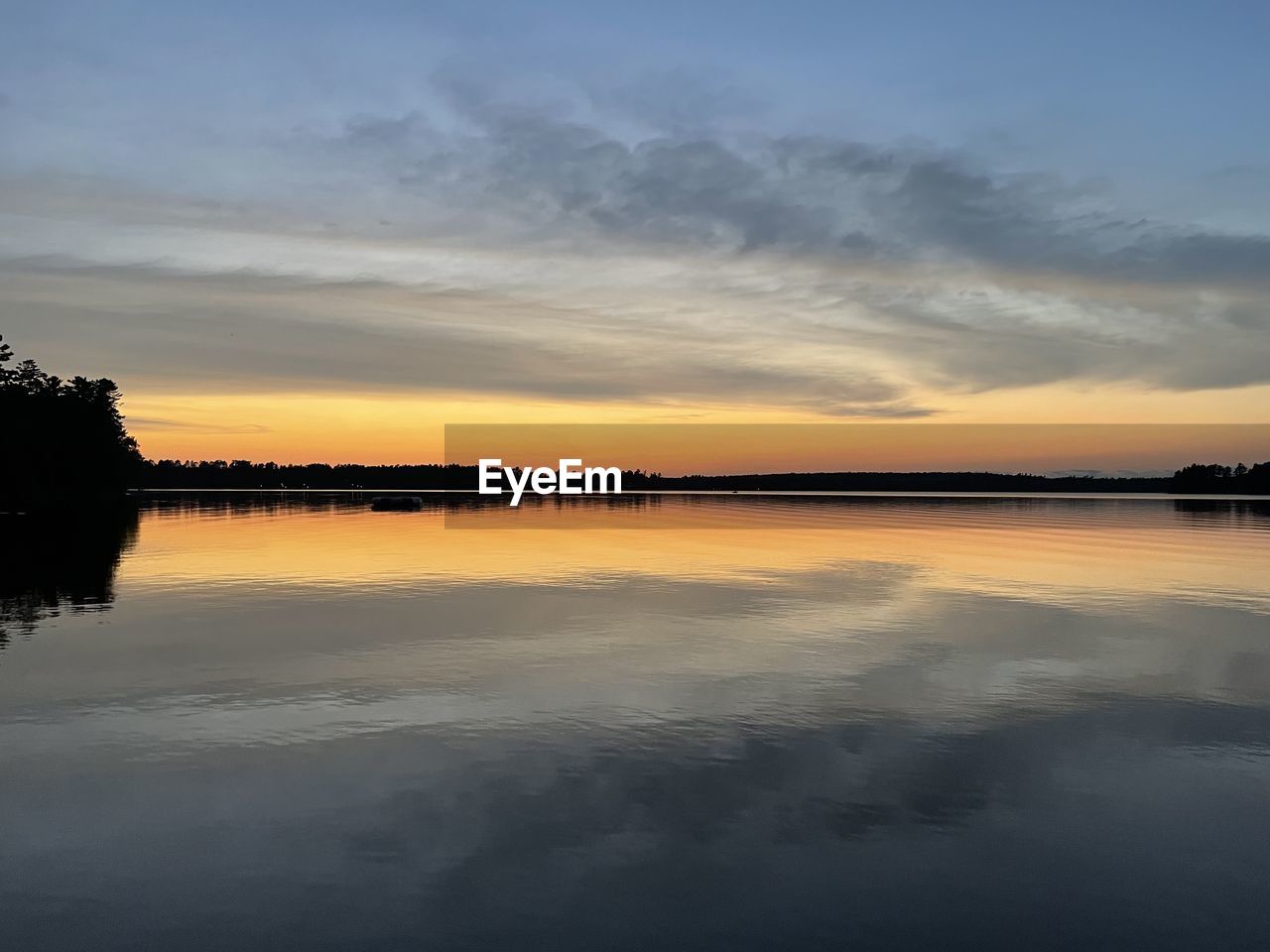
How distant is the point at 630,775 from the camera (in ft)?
57.2

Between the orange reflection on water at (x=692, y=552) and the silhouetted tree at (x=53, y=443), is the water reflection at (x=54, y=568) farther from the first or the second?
the silhouetted tree at (x=53, y=443)

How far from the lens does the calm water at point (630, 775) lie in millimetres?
12141

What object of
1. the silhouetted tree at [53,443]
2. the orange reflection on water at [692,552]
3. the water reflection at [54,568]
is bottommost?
the orange reflection on water at [692,552]

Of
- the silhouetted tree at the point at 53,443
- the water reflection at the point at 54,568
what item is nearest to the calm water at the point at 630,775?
the water reflection at the point at 54,568

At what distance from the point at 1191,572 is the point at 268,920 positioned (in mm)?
61207

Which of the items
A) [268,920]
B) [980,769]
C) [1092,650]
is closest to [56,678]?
[268,920]

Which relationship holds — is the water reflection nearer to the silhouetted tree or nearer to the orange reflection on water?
the orange reflection on water

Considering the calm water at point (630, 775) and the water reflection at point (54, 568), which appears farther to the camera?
the water reflection at point (54, 568)

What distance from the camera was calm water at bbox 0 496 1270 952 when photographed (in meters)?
12.1

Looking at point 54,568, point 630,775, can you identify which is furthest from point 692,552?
point 630,775

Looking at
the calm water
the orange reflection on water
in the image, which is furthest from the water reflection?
the orange reflection on water

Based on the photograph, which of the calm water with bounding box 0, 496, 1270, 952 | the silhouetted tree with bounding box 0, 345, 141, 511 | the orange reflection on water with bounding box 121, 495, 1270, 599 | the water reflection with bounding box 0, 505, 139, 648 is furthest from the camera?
the silhouetted tree with bounding box 0, 345, 141, 511

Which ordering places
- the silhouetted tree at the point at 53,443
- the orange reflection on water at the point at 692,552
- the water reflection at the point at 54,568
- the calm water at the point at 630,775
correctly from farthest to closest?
1. the silhouetted tree at the point at 53,443
2. the orange reflection on water at the point at 692,552
3. the water reflection at the point at 54,568
4. the calm water at the point at 630,775

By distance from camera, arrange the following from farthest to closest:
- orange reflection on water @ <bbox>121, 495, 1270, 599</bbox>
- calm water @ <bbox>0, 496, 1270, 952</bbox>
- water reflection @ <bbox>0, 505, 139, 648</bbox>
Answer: orange reflection on water @ <bbox>121, 495, 1270, 599</bbox>
water reflection @ <bbox>0, 505, 139, 648</bbox>
calm water @ <bbox>0, 496, 1270, 952</bbox>
